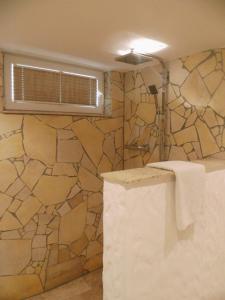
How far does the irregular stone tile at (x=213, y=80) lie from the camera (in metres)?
1.85

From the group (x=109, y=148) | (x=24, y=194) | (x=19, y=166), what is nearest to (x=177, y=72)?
(x=109, y=148)

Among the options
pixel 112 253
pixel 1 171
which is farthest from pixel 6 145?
pixel 112 253

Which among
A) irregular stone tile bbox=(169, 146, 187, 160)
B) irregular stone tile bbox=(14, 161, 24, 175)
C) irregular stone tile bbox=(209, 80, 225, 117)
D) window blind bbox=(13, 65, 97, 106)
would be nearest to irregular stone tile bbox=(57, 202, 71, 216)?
irregular stone tile bbox=(14, 161, 24, 175)

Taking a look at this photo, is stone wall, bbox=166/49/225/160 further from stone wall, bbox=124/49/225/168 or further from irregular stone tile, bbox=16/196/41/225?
irregular stone tile, bbox=16/196/41/225

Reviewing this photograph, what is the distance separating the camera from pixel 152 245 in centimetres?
119

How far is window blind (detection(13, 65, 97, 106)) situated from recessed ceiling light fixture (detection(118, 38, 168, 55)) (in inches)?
21.6

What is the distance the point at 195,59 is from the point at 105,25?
87cm

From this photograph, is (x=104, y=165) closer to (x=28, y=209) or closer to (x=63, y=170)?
(x=63, y=170)

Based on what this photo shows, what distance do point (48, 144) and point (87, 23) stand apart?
→ 3.50 feet

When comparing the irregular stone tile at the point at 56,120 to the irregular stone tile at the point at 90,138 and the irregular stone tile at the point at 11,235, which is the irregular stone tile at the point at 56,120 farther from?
the irregular stone tile at the point at 11,235

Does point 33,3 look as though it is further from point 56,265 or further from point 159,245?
point 56,265

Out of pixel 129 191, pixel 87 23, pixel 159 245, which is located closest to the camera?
pixel 129 191

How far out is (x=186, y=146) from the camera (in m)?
2.10

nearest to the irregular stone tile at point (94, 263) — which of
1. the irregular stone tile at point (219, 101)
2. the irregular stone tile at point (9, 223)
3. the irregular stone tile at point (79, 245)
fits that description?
the irregular stone tile at point (79, 245)
